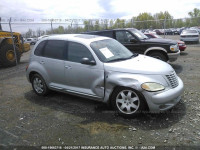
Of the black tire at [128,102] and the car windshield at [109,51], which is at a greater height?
the car windshield at [109,51]

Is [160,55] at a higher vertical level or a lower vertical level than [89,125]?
higher

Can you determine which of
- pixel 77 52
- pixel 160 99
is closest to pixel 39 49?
pixel 77 52

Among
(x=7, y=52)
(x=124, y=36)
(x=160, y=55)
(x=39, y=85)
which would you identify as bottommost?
(x=39, y=85)

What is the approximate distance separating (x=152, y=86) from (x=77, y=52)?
1.93m

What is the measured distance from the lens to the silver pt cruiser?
3.77m

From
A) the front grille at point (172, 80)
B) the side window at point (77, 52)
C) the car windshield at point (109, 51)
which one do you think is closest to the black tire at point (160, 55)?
the car windshield at point (109, 51)

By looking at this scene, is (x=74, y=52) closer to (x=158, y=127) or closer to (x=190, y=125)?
(x=158, y=127)

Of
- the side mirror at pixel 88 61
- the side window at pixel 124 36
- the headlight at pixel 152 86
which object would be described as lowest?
the headlight at pixel 152 86

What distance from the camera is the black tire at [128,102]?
12.5 feet

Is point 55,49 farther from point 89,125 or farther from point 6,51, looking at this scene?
point 6,51

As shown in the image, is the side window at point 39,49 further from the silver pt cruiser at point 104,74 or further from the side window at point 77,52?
the side window at point 77,52

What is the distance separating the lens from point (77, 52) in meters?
4.61

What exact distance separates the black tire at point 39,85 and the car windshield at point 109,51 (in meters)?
1.86

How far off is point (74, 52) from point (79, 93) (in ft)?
3.23
